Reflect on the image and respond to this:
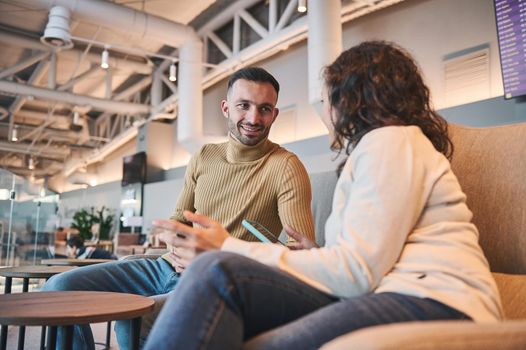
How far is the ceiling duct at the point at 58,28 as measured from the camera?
235 inches

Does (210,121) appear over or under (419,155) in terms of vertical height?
over

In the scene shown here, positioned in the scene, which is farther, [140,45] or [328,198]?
[140,45]

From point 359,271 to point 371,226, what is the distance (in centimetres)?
9

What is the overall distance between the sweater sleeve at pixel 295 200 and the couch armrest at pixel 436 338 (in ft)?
3.36

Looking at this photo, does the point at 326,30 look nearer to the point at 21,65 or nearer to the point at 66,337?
the point at 66,337

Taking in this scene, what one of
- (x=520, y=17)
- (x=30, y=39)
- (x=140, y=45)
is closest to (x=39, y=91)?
(x=30, y=39)

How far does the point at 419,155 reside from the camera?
100 centimetres

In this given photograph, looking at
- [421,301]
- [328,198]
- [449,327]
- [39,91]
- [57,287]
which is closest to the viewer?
[449,327]

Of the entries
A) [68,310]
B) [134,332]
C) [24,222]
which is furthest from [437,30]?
[24,222]

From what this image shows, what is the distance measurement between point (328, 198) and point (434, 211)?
1100 mm

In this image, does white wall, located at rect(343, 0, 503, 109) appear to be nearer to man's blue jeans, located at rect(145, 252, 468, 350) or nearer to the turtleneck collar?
the turtleneck collar

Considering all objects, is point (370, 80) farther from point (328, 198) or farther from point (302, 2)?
point (302, 2)

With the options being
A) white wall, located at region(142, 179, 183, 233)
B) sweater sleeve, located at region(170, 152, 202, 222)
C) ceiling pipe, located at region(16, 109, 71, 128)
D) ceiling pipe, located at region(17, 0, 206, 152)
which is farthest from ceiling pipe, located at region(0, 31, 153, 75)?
sweater sleeve, located at region(170, 152, 202, 222)

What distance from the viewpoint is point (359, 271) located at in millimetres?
927
